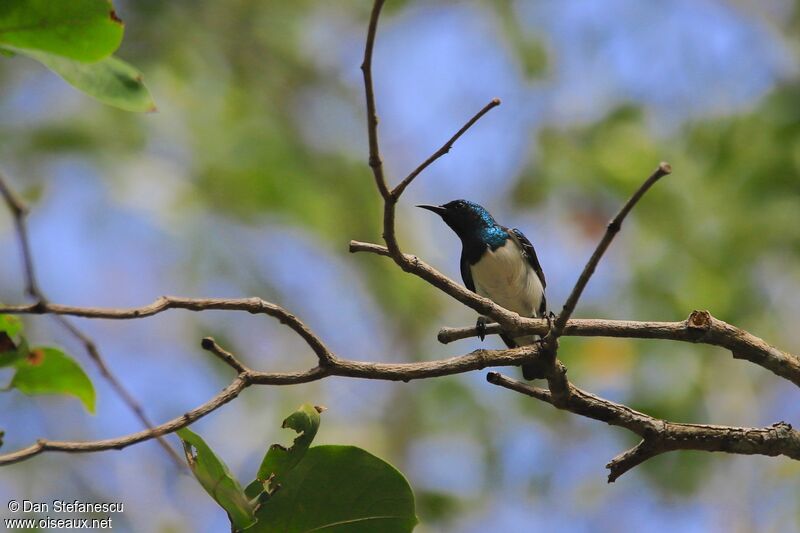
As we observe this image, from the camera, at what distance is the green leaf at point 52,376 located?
2.11 meters

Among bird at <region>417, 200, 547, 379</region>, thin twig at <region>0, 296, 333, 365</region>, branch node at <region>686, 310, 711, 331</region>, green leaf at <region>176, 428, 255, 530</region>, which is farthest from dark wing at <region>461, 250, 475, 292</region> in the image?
green leaf at <region>176, 428, 255, 530</region>

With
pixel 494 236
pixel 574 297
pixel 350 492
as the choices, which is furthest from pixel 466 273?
pixel 350 492

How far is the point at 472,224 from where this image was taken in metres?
5.43

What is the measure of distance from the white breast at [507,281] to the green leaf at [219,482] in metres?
3.42

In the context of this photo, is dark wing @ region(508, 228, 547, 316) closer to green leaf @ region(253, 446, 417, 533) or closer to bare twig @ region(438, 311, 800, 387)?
bare twig @ region(438, 311, 800, 387)

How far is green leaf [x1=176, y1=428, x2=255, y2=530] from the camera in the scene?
1.84 meters

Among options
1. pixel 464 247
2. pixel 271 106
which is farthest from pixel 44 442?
pixel 271 106

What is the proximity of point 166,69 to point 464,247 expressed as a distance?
4.74 meters

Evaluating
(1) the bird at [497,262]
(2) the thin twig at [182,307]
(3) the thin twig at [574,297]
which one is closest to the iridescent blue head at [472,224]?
(1) the bird at [497,262]

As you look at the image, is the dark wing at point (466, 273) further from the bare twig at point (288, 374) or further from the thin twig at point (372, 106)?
the thin twig at point (372, 106)

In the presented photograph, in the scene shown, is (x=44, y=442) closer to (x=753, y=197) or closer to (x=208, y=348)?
(x=208, y=348)

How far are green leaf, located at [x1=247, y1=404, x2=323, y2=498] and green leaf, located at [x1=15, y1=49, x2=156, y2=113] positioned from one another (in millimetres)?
802

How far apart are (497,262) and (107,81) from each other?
11.0ft

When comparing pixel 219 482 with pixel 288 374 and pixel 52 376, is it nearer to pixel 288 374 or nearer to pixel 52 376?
pixel 288 374
